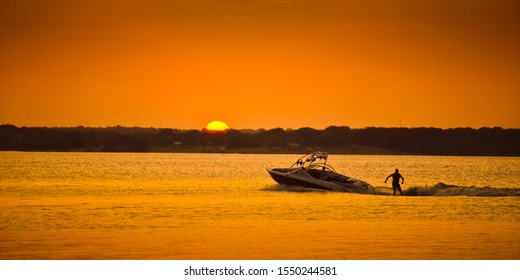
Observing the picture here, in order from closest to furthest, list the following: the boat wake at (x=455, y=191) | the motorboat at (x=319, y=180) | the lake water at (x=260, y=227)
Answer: the lake water at (x=260, y=227) < the boat wake at (x=455, y=191) < the motorboat at (x=319, y=180)

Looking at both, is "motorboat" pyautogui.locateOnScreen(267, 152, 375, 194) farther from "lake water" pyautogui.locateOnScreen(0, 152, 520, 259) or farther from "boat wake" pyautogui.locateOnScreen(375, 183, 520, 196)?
"boat wake" pyautogui.locateOnScreen(375, 183, 520, 196)

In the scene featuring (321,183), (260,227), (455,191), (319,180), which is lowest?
(260,227)

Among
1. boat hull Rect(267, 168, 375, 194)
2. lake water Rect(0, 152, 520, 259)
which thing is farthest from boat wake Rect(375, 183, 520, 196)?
boat hull Rect(267, 168, 375, 194)

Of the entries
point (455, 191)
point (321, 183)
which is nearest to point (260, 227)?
point (321, 183)

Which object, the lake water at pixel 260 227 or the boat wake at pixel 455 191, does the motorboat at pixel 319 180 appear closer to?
the lake water at pixel 260 227

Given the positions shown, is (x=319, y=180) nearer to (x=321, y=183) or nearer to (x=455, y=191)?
(x=321, y=183)

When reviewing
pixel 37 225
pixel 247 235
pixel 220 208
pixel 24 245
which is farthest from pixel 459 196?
pixel 24 245

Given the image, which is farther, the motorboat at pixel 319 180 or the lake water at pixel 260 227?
the motorboat at pixel 319 180

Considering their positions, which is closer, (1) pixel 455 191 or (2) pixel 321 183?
(2) pixel 321 183

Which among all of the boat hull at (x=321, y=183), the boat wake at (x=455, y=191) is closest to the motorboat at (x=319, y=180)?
the boat hull at (x=321, y=183)

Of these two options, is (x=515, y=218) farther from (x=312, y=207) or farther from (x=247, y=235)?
(x=247, y=235)

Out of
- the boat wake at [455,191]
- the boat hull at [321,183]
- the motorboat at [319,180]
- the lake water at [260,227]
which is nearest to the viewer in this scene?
the lake water at [260,227]

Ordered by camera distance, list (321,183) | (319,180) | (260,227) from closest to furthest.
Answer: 1. (260,227)
2. (321,183)
3. (319,180)
